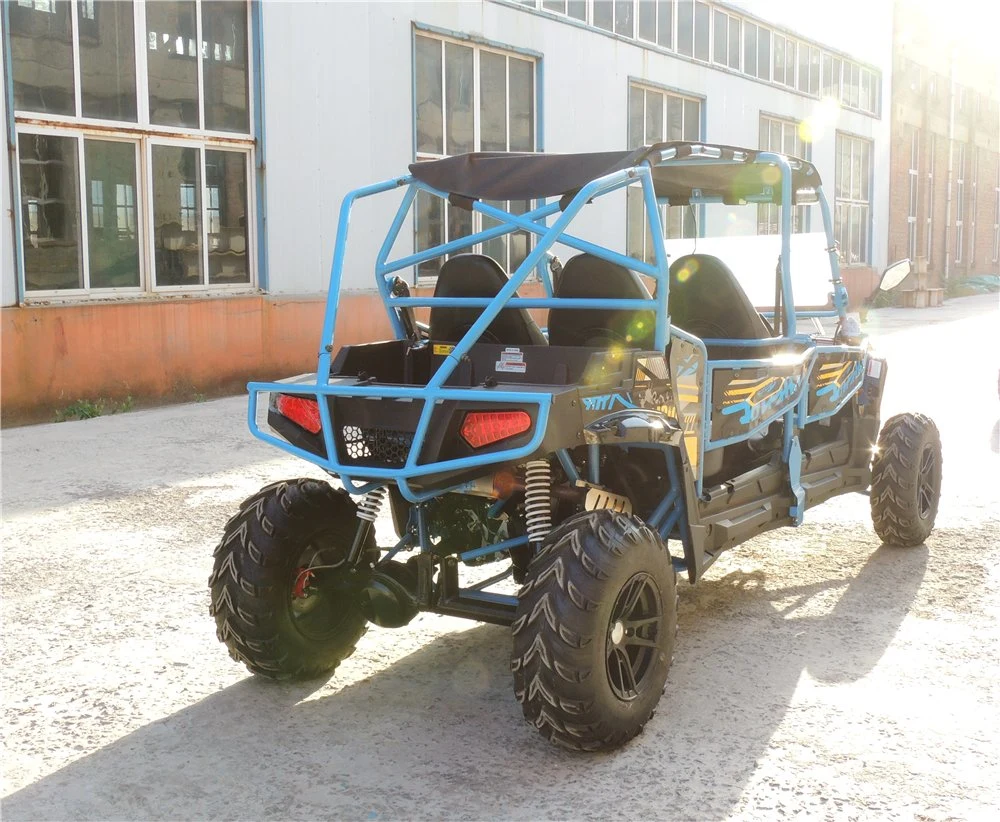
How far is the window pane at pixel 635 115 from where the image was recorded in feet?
63.9

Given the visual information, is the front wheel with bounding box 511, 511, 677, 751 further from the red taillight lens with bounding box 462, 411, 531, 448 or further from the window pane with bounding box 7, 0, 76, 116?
the window pane with bounding box 7, 0, 76, 116

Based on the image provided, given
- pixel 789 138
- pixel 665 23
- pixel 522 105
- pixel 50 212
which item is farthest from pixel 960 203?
pixel 50 212

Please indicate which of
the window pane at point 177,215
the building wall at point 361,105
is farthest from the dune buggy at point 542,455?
the building wall at point 361,105

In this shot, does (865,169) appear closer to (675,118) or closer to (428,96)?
(675,118)

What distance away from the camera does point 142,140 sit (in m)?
11.8

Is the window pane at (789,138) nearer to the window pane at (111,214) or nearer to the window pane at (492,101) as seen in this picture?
the window pane at (492,101)

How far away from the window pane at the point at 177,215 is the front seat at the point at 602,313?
27.4ft

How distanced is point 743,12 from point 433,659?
2145cm

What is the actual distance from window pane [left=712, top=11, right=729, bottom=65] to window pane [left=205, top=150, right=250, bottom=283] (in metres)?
12.4

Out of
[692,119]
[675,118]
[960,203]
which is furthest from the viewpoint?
[960,203]

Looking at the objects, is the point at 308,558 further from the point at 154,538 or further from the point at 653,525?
the point at 154,538

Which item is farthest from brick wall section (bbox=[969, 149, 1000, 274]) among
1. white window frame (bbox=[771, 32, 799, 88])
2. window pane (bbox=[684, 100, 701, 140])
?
window pane (bbox=[684, 100, 701, 140])

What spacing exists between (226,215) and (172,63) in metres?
1.64

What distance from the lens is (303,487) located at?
431 cm
